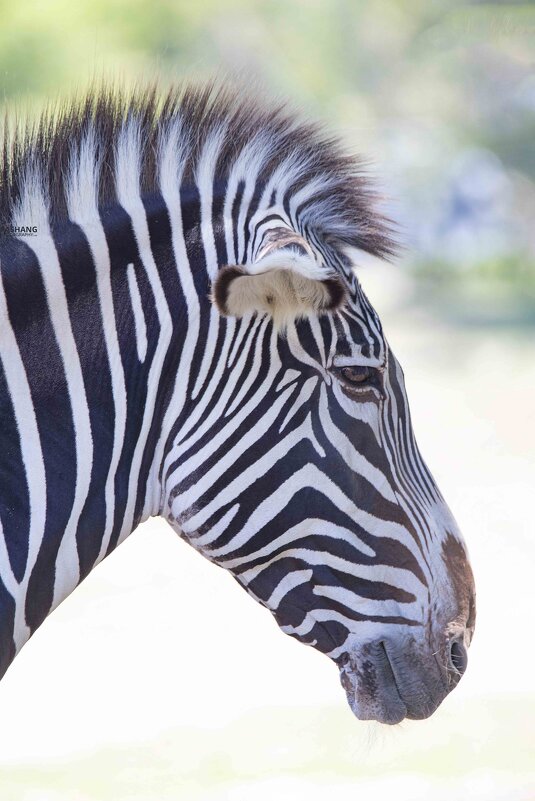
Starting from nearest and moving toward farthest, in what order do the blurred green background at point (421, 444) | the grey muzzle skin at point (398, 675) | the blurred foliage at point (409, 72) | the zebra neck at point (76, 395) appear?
1. the zebra neck at point (76, 395)
2. the grey muzzle skin at point (398, 675)
3. the blurred green background at point (421, 444)
4. the blurred foliage at point (409, 72)

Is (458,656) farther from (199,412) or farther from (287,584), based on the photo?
(199,412)

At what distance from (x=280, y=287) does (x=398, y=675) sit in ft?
3.72

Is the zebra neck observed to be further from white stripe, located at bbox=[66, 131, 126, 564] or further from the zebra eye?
the zebra eye

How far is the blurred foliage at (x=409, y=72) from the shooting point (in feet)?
57.8

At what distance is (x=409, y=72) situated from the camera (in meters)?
22.2

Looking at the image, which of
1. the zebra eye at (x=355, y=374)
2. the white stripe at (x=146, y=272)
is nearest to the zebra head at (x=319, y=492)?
the zebra eye at (x=355, y=374)

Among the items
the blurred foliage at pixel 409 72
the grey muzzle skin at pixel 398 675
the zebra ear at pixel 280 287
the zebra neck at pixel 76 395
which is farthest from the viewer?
the blurred foliage at pixel 409 72

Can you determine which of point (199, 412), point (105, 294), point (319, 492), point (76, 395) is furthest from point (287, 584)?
point (105, 294)

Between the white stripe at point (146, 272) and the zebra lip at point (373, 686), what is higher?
the white stripe at point (146, 272)

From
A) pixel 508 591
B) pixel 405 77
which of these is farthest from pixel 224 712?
pixel 405 77

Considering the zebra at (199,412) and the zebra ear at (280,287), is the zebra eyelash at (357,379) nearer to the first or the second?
the zebra at (199,412)

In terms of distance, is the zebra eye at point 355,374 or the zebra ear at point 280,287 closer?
the zebra ear at point 280,287

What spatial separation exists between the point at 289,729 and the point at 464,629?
15.6ft

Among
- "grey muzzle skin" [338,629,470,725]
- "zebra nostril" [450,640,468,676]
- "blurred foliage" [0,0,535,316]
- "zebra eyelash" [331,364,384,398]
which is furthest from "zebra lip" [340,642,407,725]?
"blurred foliage" [0,0,535,316]
